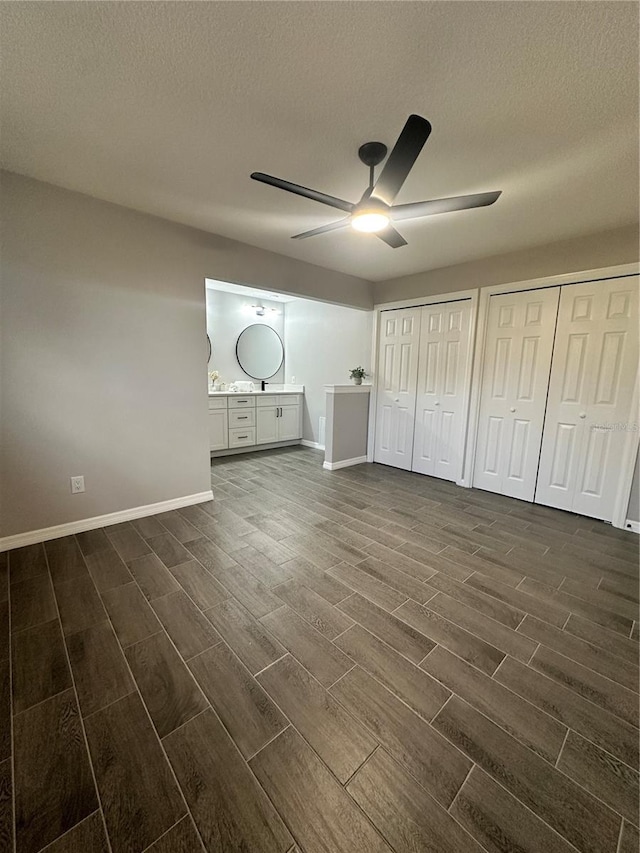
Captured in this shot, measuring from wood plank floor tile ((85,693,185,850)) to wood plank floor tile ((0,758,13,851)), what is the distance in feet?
0.64

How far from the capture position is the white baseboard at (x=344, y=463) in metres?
4.32

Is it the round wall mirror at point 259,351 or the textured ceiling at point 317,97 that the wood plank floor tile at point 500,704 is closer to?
the textured ceiling at point 317,97

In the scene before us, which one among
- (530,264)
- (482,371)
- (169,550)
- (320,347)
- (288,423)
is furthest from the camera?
(288,423)

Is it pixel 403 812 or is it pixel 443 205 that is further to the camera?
pixel 443 205

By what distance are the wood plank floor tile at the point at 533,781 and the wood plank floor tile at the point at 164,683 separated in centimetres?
92

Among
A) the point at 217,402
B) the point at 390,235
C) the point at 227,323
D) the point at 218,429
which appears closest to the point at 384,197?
the point at 390,235

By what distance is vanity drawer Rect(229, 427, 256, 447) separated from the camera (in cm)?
480

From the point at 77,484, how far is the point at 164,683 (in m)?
1.76

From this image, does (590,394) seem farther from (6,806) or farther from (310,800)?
(6,806)

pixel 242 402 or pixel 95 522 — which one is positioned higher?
pixel 242 402

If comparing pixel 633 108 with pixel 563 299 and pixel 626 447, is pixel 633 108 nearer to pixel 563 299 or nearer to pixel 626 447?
pixel 563 299

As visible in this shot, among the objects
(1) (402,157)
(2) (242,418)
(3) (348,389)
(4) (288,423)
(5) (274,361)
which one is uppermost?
(1) (402,157)

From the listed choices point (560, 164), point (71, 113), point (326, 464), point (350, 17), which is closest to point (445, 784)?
point (350, 17)

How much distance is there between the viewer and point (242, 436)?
491 cm
